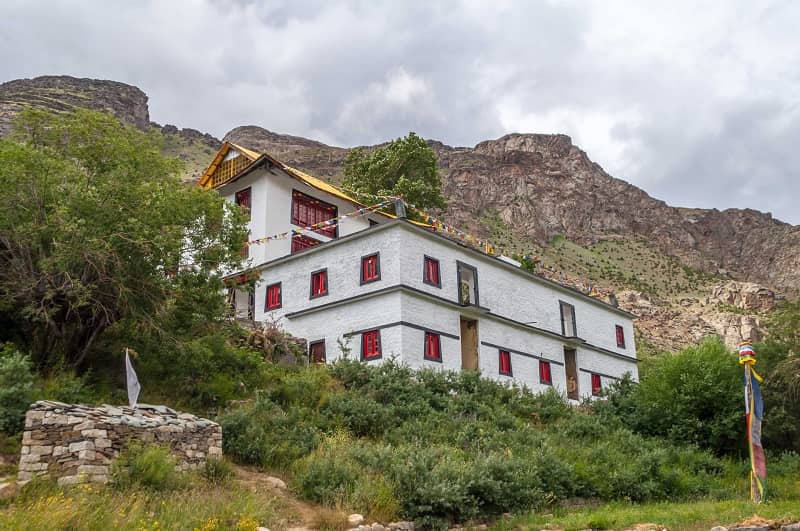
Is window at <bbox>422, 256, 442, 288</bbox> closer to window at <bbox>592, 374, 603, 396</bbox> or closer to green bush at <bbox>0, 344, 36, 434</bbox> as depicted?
window at <bbox>592, 374, 603, 396</bbox>

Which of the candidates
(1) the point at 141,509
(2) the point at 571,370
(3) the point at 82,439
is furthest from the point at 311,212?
(1) the point at 141,509

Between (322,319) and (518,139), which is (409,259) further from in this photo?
(518,139)

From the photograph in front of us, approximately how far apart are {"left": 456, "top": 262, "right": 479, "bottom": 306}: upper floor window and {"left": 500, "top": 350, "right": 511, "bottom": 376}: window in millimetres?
2711

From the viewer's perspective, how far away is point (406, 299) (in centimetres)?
2719

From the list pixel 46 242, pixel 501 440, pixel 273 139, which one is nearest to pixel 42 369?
pixel 46 242

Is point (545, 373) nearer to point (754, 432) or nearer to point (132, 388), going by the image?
point (754, 432)

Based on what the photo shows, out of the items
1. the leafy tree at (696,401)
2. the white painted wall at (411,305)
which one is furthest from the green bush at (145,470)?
the leafy tree at (696,401)

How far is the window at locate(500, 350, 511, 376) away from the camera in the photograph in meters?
30.9

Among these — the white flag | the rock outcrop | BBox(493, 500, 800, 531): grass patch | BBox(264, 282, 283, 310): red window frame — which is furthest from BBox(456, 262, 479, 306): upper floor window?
the rock outcrop

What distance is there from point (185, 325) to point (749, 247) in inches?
5483

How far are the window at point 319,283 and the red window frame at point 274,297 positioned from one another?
190 cm

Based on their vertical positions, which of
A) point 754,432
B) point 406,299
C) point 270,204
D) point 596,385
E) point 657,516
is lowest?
point 657,516

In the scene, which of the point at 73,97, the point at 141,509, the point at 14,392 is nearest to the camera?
the point at 141,509

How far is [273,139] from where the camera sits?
16425 cm
